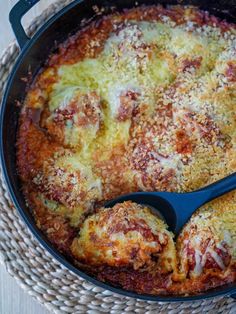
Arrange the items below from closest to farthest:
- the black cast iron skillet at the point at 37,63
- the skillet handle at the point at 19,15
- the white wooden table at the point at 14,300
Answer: the black cast iron skillet at the point at 37,63, the skillet handle at the point at 19,15, the white wooden table at the point at 14,300

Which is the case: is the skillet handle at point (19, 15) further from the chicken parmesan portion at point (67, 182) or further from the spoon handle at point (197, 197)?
the spoon handle at point (197, 197)

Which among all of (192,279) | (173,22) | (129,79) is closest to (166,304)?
(192,279)

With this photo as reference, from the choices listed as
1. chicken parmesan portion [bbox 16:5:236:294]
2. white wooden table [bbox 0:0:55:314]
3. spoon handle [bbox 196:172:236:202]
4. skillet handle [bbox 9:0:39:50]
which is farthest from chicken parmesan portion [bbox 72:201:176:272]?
skillet handle [bbox 9:0:39:50]

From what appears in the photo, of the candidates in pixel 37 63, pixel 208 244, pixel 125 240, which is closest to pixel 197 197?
pixel 208 244

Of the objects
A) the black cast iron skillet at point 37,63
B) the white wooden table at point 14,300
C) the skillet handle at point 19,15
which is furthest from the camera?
the white wooden table at point 14,300

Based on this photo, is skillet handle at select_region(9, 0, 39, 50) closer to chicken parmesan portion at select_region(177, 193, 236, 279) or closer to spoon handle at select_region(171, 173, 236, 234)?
spoon handle at select_region(171, 173, 236, 234)

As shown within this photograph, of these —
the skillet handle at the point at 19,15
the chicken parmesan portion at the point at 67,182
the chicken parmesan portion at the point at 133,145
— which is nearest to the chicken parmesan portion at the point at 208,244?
the chicken parmesan portion at the point at 133,145
